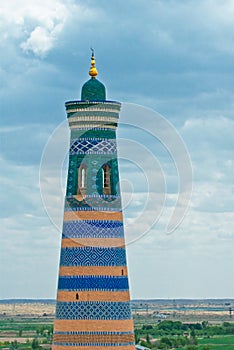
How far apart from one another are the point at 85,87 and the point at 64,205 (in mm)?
3227

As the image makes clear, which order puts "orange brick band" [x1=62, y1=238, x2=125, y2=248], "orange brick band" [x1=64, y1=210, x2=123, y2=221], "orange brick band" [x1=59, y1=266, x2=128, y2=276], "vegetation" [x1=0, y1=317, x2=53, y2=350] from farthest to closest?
1. "vegetation" [x1=0, y1=317, x2=53, y2=350]
2. "orange brick band" [x1=64, y1=210, x2=123, y2=221]
3. "orange brick band" [x1=62, y1=238, x2=125, y2=248]
4. "orange brick band" [x1=59, y1=266, x2=128, y2=276]

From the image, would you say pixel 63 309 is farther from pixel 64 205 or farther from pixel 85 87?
pixel 85 87

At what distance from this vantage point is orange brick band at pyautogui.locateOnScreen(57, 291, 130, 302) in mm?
30938

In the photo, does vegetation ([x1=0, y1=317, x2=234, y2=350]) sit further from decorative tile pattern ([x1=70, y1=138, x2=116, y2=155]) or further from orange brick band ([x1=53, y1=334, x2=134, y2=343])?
decorative tile pattern ([x1=70, y1=138, x2=116, y2=155])

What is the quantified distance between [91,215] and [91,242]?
730mm

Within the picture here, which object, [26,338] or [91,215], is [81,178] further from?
[26,338]

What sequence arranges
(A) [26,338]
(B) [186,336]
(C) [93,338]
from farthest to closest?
1. (A) [26,338]
2. (B) [186,336]
3. (C) [93,338]

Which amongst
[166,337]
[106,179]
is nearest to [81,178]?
[106,179]

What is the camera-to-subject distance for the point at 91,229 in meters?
31.2

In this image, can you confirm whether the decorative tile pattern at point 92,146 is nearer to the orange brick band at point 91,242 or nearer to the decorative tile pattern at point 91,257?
the orange brick band at point 91,242

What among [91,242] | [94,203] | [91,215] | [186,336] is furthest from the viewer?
[186,336]

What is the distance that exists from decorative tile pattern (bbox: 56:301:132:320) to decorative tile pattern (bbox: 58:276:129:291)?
1.29 ft

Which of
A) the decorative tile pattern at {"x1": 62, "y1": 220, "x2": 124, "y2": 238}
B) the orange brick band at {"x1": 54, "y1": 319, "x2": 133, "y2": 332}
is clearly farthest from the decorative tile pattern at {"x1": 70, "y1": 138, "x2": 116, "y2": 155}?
the orange brick band at {"x1": 54, "y1": 319, "x2": 133, "y2": 332}

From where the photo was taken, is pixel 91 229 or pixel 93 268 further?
pixel 91 229
